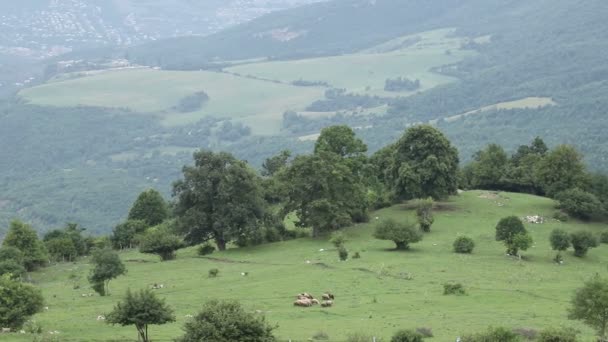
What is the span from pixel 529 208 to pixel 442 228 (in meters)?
9.35

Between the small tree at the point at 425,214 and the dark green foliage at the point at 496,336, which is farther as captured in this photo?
the small tree at the point at 425,214

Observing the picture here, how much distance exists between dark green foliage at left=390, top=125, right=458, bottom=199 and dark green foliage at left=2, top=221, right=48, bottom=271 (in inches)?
1093

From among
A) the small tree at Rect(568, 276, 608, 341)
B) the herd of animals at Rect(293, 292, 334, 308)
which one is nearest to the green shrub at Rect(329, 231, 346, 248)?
the herd of animals at Rect(293, 292, 334, 308)

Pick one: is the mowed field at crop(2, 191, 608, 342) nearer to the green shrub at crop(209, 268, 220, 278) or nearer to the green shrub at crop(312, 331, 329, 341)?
the green shrub at crop(312, 331, 329, 341)

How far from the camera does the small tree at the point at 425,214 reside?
7112 cm

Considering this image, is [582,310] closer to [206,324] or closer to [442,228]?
[206,324]

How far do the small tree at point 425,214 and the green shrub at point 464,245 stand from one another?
6891mm

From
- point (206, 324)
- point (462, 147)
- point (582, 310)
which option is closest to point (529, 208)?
point (582, 310)

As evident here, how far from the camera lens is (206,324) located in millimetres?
35750

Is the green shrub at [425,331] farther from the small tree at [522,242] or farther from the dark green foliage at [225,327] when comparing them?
the small tree at [522,242]

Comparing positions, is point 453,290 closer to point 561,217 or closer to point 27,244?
point 561,217

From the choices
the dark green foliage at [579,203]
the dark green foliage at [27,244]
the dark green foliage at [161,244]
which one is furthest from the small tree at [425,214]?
the dark green foliage at [27,244]

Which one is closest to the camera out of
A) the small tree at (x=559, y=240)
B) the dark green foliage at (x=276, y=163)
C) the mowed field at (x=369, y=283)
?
the mowed field at (x=369, y=283)

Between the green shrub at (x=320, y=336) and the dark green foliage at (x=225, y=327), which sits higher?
the dark green foliage at (x=225, y=327)
